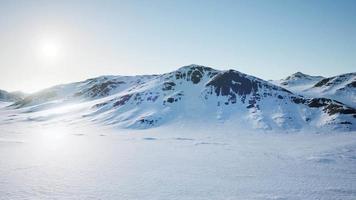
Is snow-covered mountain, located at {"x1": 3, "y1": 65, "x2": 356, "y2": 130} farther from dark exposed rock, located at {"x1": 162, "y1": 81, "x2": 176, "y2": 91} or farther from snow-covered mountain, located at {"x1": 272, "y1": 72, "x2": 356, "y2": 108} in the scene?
snow-covered mountain, located at {"x1": 272, "y1": 72, "x2": 356, "y2": 108}

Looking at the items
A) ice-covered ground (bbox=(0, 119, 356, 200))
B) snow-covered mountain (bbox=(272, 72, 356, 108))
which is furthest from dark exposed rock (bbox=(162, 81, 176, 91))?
snow-covered mountain (bbox=(272, 72, 356, 108))

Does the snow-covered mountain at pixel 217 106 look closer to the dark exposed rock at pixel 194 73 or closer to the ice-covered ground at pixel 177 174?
the dark exposed rock at pixel 194 73

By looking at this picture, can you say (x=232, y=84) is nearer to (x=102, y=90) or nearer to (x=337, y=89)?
(x=337, y=89)

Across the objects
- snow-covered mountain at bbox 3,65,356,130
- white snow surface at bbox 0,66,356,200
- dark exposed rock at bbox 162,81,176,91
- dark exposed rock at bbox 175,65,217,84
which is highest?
dark exposed rock at bbox 175,65,217,84

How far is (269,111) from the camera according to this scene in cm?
8950

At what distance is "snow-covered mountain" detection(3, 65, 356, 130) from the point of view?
80.8 metres

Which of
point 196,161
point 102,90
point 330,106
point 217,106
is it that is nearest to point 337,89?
point 330,106

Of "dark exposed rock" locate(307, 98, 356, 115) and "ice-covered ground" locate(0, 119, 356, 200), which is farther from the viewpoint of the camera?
"dark exposed rock" locate(307, 98, 356, 115)

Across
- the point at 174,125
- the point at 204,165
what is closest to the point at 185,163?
the point at 204,165

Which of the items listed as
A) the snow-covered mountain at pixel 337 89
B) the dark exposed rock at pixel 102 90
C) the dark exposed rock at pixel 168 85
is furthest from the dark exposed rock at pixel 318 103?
the dark exposed rock at pixel 102 90

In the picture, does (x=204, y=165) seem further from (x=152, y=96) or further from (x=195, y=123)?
(x=152, y=96)

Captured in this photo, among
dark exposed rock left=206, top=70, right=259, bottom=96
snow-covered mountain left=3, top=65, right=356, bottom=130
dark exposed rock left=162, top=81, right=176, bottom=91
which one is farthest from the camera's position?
dark exposed rock left=162, top=81, right=176, bottom=91

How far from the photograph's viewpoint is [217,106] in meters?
98.4

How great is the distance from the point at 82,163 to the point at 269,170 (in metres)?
22.0
